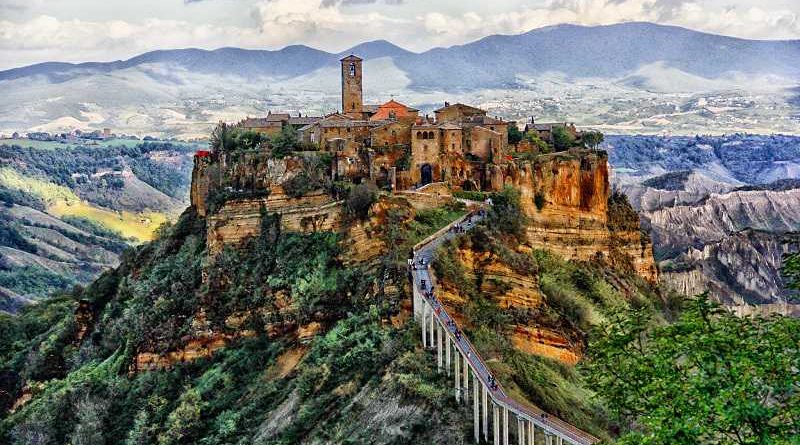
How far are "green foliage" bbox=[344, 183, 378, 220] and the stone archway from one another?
589 centimetres

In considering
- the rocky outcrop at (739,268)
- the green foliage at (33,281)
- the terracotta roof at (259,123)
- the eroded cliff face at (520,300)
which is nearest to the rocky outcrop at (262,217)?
the eroded cliff face at (520,300)

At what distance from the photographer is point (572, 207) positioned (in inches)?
2586

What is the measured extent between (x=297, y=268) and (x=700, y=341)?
3499 cm

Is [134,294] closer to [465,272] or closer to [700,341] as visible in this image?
[465,272]

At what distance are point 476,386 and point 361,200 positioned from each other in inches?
770

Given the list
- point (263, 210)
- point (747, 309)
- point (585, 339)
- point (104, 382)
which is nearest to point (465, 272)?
point (585, 339)

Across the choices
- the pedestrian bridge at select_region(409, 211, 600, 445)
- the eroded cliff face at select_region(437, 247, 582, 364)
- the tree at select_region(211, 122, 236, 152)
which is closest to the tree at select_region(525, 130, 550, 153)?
the eroded cliff face at select_region(437, 247, 582, 364)

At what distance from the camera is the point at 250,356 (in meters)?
56.7

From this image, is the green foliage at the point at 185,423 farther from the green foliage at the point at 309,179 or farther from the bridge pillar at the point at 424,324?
the bridge pillar at the point at 424,324

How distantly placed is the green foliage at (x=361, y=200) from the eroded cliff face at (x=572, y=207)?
8.58m

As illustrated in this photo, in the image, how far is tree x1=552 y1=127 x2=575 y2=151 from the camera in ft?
236

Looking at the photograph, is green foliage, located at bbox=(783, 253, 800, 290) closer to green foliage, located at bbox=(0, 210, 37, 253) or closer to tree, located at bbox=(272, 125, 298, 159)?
tree, located at bbox=(272, 125, 298, 159)

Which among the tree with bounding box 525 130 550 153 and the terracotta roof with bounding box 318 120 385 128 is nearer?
the terracotta roof with bounding box 318 120 385 128

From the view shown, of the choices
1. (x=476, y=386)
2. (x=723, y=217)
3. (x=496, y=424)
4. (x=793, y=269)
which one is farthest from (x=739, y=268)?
(x=793, y=269)
